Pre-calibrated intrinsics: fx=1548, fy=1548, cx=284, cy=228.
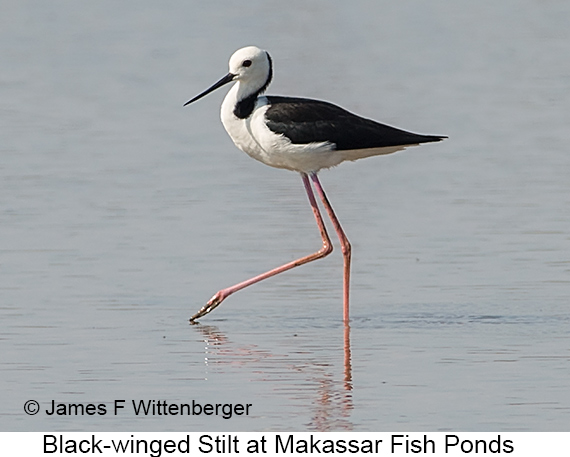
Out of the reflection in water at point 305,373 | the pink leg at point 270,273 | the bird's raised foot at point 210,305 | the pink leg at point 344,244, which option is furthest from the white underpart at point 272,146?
the reflection in water at point 305,373

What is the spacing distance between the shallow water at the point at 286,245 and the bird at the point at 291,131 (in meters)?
0.64

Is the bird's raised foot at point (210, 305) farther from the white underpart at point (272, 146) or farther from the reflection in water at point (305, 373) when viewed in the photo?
the white underpart at point (272, 146)

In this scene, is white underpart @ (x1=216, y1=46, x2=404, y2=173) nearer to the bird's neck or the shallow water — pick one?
the bird's neck

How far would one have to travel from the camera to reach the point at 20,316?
28.2ft

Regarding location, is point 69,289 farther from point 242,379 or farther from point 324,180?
point 324,180

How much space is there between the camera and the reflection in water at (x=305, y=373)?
6.85 meters

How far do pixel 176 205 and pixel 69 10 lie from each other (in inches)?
470

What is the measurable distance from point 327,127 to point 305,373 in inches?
A: 83.6

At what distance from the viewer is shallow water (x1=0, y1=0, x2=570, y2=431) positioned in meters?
7.24

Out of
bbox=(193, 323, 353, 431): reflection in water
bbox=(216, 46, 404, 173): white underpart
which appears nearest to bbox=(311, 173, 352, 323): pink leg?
bbox=(216, 46, 404, 173): white underpart

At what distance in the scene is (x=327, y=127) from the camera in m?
9.24

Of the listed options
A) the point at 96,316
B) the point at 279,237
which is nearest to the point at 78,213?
the point at 279,237

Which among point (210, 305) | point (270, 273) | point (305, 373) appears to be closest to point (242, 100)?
point (270, 273)

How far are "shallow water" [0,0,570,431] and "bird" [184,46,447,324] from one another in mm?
635
